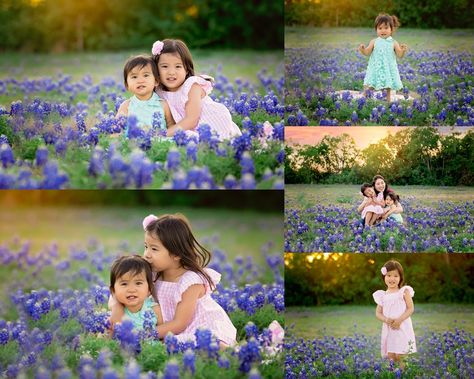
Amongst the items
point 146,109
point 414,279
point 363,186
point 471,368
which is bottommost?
point 471,368

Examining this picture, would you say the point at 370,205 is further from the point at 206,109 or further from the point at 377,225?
the point at 206,109

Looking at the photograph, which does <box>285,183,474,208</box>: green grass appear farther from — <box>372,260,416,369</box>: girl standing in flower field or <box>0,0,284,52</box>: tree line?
<box>0,0,284,52</box>: tree line

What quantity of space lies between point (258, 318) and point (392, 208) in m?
0.87

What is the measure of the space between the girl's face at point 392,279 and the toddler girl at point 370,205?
0.26m

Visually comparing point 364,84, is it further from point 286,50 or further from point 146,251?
point 146,251

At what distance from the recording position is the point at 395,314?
5.30m

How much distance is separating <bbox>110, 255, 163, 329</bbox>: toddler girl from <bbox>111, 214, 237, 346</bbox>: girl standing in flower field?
0.05 meters

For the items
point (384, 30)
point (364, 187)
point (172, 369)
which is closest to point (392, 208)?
point (364, 187)

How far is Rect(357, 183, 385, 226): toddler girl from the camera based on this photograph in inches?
210

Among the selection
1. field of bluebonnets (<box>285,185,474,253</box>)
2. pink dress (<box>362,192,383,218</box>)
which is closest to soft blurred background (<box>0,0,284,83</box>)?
field of bluebonnets (<box>285,185,474,253</box>)

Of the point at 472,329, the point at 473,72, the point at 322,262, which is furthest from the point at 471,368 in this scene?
the point at 473,72

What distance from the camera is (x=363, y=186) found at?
5352 millimetres

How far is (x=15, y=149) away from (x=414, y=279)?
2.09 m

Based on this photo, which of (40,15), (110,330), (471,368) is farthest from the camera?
(40,15)
